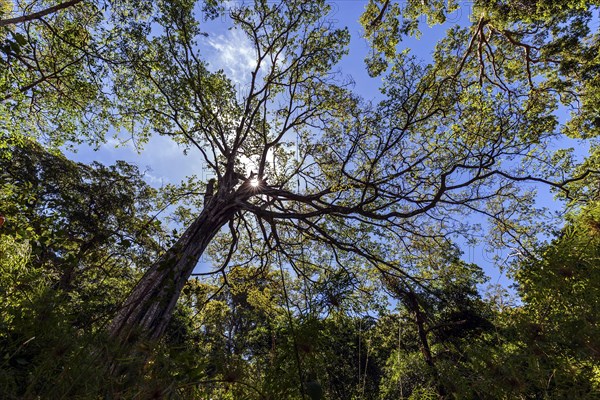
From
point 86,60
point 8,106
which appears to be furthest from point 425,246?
point 8,106

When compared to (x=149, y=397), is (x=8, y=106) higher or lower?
higher

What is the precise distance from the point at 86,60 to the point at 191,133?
88.0 inches

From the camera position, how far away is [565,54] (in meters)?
5.57

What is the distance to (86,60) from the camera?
504 centimetres

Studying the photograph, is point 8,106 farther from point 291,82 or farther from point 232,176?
Result: point 291,82

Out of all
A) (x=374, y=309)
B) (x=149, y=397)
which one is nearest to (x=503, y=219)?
(x=374, y=309)

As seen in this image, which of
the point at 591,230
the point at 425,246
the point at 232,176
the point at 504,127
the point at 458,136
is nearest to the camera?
the point at 591,230

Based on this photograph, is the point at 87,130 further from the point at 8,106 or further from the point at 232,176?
the point at 232,176

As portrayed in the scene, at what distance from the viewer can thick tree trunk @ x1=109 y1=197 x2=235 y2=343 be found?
2.48m

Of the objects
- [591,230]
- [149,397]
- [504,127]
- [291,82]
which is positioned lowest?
[149,397]

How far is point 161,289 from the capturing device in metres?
2.81

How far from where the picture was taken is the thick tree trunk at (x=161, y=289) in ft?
8.13

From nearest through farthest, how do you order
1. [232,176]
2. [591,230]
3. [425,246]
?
[591,230] → [232,176] → [425,246]

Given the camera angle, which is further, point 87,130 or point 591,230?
point 87,130
